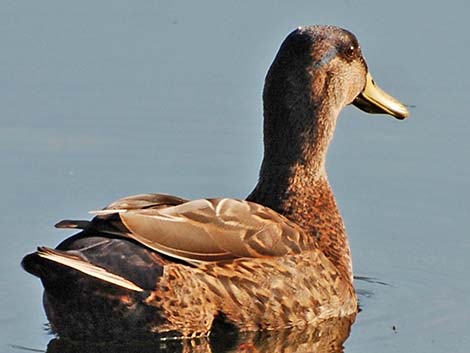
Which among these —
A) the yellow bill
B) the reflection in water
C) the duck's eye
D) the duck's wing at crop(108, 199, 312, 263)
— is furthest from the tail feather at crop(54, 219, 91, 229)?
the yellow bill

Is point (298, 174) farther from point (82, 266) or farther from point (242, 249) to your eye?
point (82, 266)

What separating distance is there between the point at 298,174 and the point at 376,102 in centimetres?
97

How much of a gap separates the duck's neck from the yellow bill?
0.63 meters

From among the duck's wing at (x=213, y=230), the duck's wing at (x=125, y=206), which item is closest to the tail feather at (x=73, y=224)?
the duck's wing at (x=125, y=206)

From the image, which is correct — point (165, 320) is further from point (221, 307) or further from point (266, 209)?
point (266, 209)

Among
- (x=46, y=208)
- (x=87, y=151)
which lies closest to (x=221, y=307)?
(x=46, y=208)

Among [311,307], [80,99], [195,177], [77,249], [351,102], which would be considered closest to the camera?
[77,249]

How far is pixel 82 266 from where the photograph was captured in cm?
952

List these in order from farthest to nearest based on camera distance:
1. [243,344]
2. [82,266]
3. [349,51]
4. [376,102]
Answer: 1. [376,102]
2. [349,51]
3. [243,344]
4. [82,266]

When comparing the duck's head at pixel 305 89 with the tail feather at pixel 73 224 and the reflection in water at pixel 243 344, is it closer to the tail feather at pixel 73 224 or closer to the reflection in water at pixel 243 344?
the reflection in water at pixel 243 344

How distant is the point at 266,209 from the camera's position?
34.2 ft

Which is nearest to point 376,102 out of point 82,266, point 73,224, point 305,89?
point 305,89

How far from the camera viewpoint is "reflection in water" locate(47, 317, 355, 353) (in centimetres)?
988

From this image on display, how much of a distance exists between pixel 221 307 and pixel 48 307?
3.22 ft
